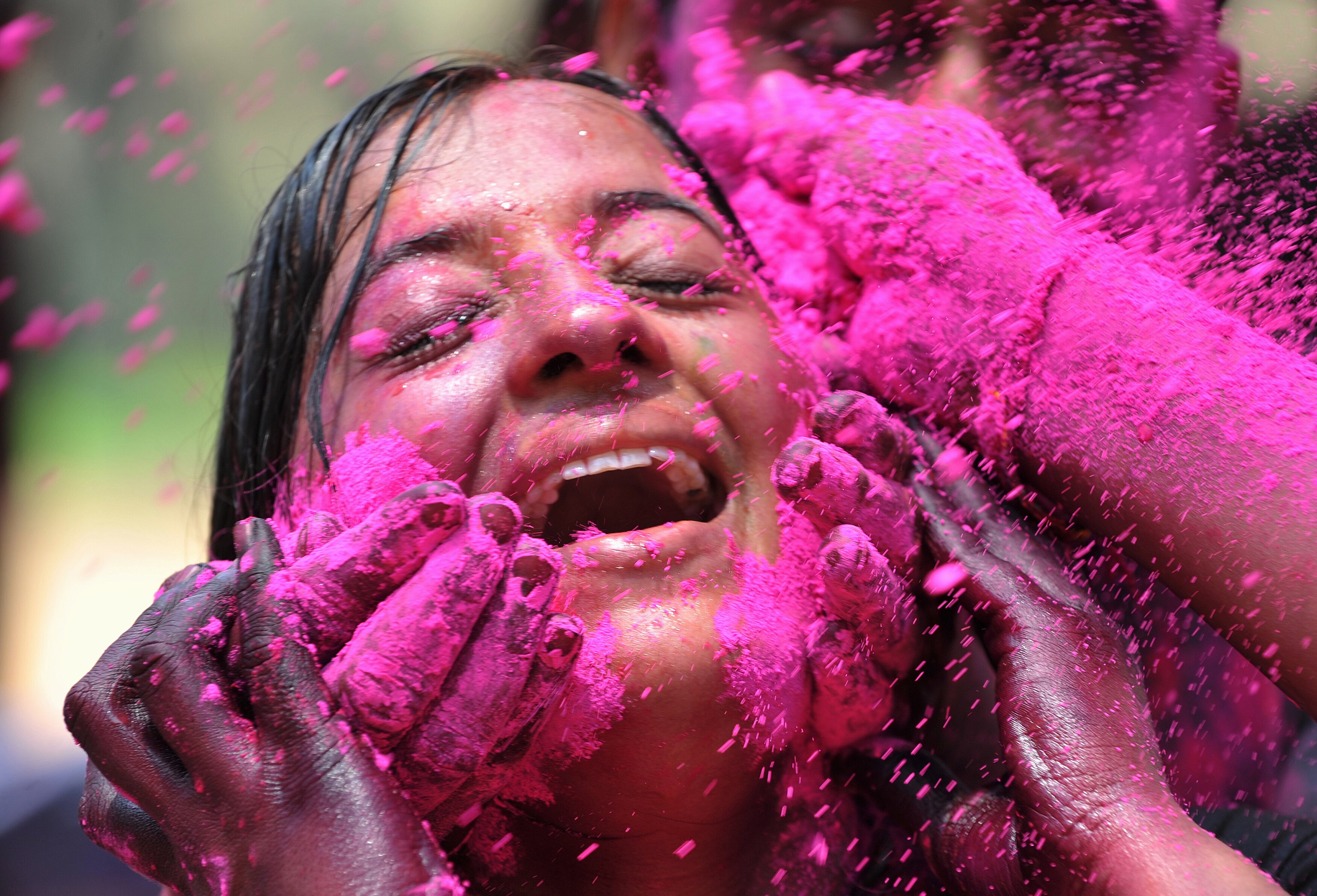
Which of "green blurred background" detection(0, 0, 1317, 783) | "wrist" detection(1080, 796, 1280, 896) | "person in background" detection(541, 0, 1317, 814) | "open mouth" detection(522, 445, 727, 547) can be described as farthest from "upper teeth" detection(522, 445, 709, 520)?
"green blurred background" detection(0, 0, 1317, 783)

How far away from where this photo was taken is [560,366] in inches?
52.0

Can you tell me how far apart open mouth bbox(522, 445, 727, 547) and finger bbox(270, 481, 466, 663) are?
0.24 meters

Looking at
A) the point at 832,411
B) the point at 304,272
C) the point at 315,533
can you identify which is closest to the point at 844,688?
the point at 832,411

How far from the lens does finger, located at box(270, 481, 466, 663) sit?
3.41 feet

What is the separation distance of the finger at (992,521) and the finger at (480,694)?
0.67m

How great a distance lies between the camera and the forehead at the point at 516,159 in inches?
57.1

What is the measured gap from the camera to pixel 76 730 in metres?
Answer: 1.04

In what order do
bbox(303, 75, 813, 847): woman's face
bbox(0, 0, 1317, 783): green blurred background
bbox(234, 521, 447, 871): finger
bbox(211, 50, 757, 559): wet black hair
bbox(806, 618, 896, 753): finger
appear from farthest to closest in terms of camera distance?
1. bbox(0, 0, 1317, 783): green blurred background
2. bbox(211, 50, 757, 559): wet black hair
3. bbox(806, 618, 896, 753): finger
4. bbox(303, 75, 813, 847): woman's face
5. bbox(234, 521, 447, 871): finger

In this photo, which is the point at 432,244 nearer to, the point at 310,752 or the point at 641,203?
the point at 641,203

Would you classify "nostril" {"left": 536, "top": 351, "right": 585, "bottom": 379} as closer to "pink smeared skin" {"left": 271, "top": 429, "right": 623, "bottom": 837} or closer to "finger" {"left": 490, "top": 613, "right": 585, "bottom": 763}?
"pink smeared skin" {"left": 271, "top": 429, "right": 623, "bottom": 837}

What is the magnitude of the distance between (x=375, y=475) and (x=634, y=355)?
0.38 m

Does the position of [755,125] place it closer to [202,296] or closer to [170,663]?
[170,663]

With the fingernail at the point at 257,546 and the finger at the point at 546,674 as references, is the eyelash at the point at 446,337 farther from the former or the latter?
the finger at the point at 546,674

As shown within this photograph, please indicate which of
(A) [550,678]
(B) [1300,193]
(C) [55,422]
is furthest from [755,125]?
(C) [55,422]
